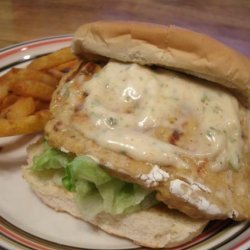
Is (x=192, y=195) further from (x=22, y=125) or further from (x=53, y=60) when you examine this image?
(x=53, y=60)

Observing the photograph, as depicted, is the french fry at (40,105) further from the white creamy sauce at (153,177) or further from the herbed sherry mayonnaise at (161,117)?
the white creamy sauce at (153,177)

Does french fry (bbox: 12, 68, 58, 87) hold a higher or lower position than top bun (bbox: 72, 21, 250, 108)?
lower

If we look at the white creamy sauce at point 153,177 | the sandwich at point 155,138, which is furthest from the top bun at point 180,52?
the white creamy sauce at point 153,177

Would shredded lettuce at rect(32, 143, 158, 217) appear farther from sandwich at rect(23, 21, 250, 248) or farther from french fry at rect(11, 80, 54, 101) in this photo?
french fry at rect(11, 80, 54, 101)

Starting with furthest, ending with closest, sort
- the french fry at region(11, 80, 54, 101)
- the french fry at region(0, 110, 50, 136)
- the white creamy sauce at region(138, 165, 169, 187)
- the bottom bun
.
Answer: the french fry at region(11, 80, 54, 101) < the french fry at region(0, 110, 50, 136) < the bottom bun < the white creamy sauce at region(138, 165, 169, 187)

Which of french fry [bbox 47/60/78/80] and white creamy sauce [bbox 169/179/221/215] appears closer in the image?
white creamy sauce [bbox 169/179/221/215]

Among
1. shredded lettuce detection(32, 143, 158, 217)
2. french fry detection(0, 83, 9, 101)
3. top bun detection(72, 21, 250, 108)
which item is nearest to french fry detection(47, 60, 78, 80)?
french fry detection(0, 83, 9, 101)

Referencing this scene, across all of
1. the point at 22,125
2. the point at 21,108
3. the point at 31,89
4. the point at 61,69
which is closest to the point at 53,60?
the point at 61,69
